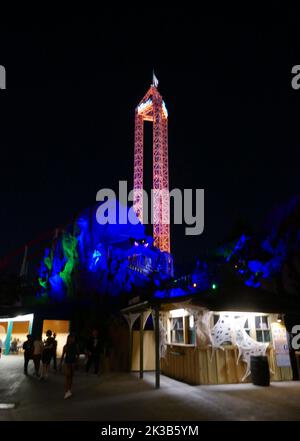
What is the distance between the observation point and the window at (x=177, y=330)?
516 inches

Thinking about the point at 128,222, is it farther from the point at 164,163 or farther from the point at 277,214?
the point at 164,163

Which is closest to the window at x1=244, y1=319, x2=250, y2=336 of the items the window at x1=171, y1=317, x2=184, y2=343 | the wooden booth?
the wooden booth

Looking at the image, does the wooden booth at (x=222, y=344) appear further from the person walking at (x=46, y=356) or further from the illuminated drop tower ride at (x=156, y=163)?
the illuminated drop tower ride at (x=156, y=163)

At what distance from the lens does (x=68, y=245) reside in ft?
94.3

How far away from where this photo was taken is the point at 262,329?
471 inches

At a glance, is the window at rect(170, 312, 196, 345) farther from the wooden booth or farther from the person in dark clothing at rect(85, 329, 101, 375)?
the person in dark clothing at rect(85, 329, 101, 375)

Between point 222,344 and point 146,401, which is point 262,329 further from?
point 146,401

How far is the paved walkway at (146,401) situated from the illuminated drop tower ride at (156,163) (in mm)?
41098

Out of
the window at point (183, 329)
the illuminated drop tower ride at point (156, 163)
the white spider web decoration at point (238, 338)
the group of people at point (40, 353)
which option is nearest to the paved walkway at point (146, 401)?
the group of people at point (40, 353)

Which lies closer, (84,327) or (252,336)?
(252,336)

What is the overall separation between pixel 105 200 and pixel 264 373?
19327 millimetres

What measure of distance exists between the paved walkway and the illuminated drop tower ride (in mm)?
41098
